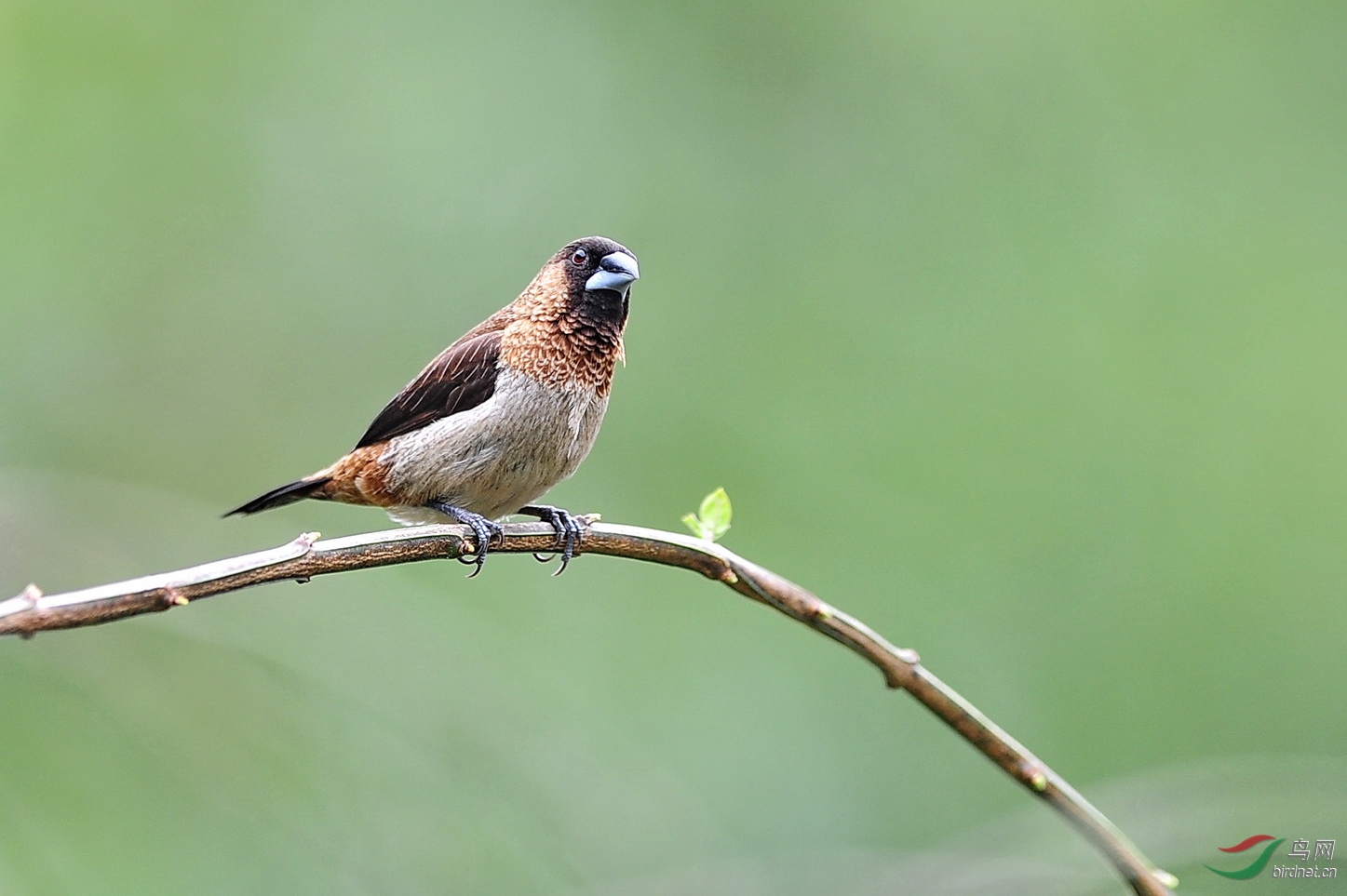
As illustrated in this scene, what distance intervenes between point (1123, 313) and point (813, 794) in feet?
13.3

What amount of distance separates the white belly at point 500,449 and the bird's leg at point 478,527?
0.03m

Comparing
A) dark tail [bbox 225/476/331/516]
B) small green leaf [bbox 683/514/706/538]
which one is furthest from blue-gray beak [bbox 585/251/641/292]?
small green leaf [bbox 683/514/706/538]

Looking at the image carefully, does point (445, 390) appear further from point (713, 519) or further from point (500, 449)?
point (713, 519)

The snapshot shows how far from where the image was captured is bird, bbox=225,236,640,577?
384 cm

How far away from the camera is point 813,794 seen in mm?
6066

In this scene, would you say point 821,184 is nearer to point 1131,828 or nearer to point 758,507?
point 758,507

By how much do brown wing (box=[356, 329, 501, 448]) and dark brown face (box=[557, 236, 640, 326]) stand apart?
31 centimetres

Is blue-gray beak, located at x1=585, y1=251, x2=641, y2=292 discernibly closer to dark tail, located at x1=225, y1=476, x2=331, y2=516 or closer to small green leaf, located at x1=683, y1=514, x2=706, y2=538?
dark tail, located at x1=225, y1=476, x2=331, y2=516

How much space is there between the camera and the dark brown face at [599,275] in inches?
156

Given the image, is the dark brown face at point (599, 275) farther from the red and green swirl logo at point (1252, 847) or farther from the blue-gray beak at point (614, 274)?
the red and green swirl logo at point (1252, 847)

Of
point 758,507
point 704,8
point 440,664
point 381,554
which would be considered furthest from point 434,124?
point 381,554

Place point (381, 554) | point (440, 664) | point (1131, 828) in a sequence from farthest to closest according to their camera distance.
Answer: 1. point (1131, 828)
2. point (440, 664)
3. point (381, 554)

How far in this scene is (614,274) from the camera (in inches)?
156

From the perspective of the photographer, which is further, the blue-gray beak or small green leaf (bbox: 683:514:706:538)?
the blue-gray beak
